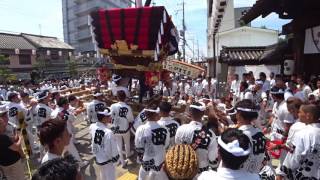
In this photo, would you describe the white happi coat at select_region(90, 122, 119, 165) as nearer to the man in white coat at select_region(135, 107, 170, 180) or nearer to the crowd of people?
the crowd of people

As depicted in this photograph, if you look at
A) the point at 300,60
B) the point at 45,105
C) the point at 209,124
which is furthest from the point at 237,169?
the point at 300,60

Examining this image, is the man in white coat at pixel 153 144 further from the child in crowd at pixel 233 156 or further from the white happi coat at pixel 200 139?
the child in crowd at pixel 233 156

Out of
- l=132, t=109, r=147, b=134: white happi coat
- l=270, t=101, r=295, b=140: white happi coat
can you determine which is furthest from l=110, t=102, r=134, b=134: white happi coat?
l=270, t=101, r=295, b=140: white happi coat

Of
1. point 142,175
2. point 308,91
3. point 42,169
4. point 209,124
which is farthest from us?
point 308,91

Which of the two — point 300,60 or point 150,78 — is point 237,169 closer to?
point 150,78

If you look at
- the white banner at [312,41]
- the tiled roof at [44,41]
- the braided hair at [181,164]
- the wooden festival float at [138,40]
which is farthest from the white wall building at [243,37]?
the braided hair at [181,164]

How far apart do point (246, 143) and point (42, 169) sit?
5.19ft

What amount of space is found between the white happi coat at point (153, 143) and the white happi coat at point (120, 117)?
2.56m

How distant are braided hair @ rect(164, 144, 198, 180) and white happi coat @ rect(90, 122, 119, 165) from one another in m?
2.39

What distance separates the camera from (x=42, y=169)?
7.12ft

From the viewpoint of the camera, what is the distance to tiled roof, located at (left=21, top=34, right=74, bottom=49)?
3944 centimetres

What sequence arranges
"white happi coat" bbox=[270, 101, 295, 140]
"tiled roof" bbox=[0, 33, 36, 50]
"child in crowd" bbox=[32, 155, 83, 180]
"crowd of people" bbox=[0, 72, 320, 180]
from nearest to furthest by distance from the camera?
"child in crowd" bbox=[32, 155, 83, 180] < "crowd of people" bbox=[0, 72, 320, 180] < "white happi coat" bbox=[270, 101, 295, 140] < "tiled roof" bbox=[0, 33, 36, 50]

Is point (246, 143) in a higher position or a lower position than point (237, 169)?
higher

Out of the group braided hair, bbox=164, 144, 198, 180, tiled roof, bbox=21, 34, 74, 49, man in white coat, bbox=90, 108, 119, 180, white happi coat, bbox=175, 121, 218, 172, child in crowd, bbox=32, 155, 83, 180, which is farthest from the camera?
tiled roof, bbox=21, 34, 74, 49
